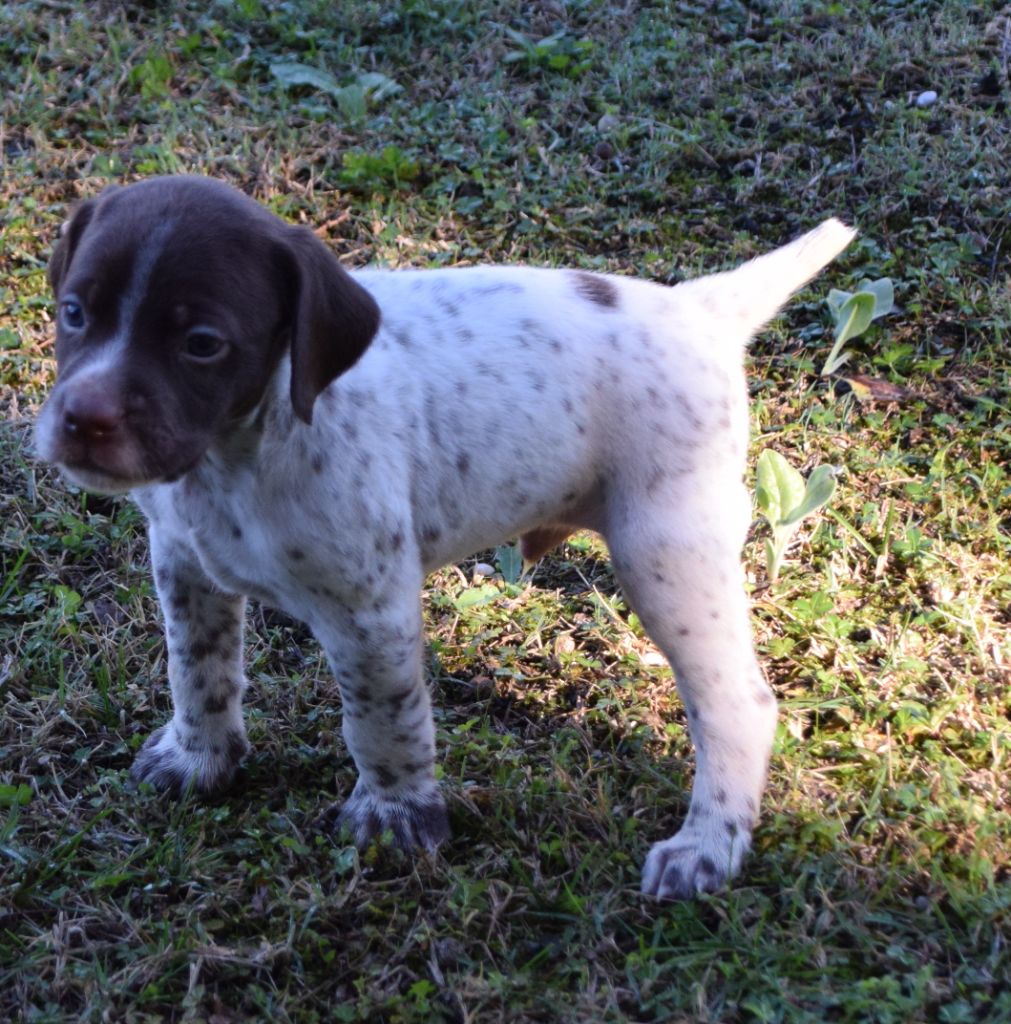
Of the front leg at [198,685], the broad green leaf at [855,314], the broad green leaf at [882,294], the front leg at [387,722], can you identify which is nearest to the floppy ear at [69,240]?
the front leg at [198,685]

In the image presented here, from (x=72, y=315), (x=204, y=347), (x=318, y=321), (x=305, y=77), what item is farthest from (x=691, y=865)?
(x=305, y=77)

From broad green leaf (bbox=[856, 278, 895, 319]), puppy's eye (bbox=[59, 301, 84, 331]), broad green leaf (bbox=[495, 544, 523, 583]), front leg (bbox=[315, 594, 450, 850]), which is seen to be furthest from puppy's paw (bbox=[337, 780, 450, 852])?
broad green leaf (bbox=[856, 278, 895, 319])

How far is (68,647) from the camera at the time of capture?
4.14 metres

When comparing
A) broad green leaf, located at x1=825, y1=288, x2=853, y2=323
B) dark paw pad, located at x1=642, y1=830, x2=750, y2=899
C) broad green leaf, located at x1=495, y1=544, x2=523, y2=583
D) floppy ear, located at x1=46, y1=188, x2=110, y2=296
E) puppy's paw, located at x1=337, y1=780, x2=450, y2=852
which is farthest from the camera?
broad green leaf, located at x1=825, y1=288, x2=853, y2=323

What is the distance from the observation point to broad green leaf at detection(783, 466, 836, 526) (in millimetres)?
4184

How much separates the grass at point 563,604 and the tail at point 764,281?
111cm

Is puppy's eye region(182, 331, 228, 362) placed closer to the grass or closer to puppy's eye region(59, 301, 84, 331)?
puppy's eye region(59, 301, 84, 331)

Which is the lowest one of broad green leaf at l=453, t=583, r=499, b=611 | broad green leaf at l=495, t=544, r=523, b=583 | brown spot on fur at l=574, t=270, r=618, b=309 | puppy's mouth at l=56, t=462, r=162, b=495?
broad green leaf at l=453, t=583, r=499, b=611

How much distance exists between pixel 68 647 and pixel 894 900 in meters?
Result: 2.58

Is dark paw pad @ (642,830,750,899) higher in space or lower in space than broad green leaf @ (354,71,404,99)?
lower

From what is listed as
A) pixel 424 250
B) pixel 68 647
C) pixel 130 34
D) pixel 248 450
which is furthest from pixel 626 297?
pixel 130 34

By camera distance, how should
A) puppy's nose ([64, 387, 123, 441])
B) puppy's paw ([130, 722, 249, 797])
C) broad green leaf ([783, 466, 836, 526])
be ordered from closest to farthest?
puppy's nose ([64, 387, 123, 441]) < puppy's paw ([130, 722, 249, 797]) < broad green leaf ([783, 466, 836, 526])

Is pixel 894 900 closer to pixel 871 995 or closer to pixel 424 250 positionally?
pixel 871 995

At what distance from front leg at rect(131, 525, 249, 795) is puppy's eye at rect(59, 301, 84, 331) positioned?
2.49 ft
